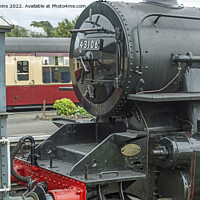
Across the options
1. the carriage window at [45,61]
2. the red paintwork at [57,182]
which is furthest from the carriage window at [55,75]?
the red paintwork at [57,182]

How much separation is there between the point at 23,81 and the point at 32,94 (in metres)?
0.64

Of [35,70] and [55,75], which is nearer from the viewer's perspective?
[35,70]

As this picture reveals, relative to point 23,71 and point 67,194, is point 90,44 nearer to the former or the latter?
point 67,194

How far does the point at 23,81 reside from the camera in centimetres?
1700

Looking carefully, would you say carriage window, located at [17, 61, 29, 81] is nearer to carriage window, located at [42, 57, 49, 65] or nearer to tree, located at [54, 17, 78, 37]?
carriage window, located at [42, 57, 49, 65]

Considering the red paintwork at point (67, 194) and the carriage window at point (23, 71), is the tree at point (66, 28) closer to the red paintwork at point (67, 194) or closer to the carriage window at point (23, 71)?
the carriage window at point (23, 71)

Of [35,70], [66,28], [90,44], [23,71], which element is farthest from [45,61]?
[66,28]

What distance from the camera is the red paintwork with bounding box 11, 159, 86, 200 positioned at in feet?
15.6

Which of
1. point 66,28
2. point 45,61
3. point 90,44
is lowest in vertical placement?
point 90,44

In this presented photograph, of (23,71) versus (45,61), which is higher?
(45,61)

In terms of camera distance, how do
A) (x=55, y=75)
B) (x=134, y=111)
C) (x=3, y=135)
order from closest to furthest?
(x=3, y=135) < (x=134, y=111) < (x=55, y=75)

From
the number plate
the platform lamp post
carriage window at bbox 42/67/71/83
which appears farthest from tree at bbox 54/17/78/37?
the platform lamp post

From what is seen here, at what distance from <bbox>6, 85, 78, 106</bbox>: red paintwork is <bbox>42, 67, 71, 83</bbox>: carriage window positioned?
0.30 m

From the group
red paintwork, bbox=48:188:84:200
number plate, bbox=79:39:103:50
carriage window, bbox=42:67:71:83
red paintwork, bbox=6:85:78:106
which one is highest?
number plate, bbox=79:39:103:50
